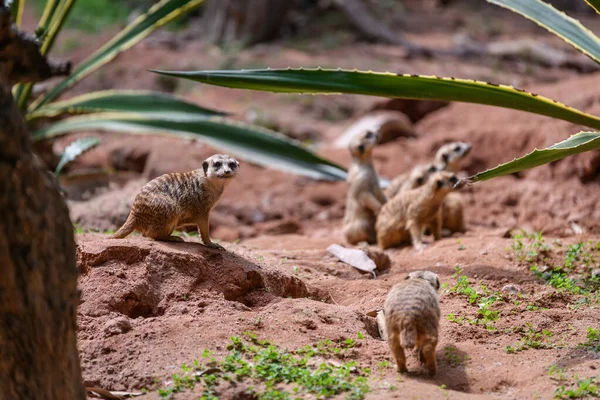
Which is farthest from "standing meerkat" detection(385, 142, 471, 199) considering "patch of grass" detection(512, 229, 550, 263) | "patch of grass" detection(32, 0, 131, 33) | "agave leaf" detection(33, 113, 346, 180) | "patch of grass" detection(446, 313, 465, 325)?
"patch of grass" detection(32, 0, 131, 33)

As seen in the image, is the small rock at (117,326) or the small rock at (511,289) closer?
the small rock at (117,326)

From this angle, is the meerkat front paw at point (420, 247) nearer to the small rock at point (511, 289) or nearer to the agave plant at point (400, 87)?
the small rock at point (511, 289)

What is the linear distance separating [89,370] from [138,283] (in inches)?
20.8

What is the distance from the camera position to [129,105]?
257 inches

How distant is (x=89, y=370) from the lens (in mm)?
3287

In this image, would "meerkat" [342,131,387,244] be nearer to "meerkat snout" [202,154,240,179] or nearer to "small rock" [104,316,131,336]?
"meerkat snout" [202,154,240,179]

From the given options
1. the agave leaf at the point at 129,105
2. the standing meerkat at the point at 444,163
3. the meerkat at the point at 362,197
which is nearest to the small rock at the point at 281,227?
the meerkat at the point at 362,197

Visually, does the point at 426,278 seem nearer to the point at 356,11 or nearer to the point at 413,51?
the point at 413,51

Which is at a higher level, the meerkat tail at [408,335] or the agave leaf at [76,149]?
the agave leaf at [76,149]

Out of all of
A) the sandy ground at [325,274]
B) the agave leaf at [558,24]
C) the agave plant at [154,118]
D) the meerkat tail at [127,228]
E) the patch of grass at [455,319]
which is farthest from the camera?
the agave plant at [154,118]

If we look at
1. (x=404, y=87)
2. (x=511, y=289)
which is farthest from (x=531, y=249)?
(x=404, y=87)

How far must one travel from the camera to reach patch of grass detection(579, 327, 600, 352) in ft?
11.5

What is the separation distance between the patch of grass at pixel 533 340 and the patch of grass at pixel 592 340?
144 millimetres

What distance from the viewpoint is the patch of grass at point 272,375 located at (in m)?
3.00
